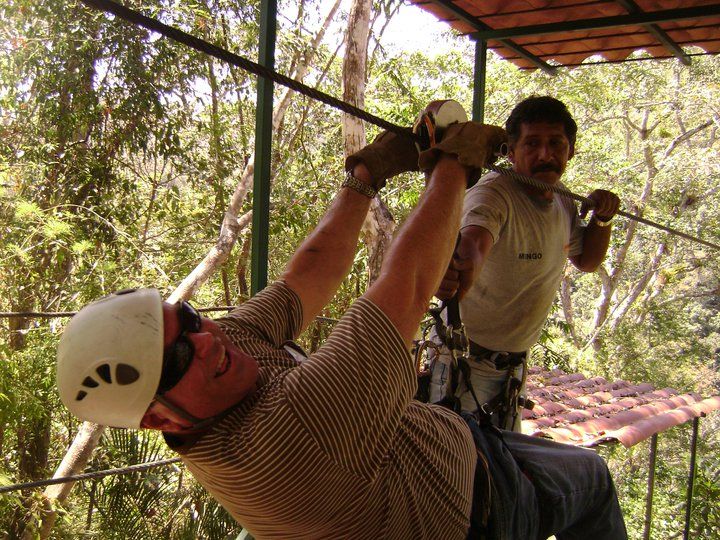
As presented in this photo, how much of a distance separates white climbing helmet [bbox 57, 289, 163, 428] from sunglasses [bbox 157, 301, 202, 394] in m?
0.03

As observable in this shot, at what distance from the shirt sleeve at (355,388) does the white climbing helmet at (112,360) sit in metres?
0.26

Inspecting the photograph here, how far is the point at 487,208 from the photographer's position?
197 cm

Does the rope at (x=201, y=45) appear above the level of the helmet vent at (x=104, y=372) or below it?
above

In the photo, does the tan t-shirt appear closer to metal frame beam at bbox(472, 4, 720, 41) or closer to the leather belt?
the leather belt

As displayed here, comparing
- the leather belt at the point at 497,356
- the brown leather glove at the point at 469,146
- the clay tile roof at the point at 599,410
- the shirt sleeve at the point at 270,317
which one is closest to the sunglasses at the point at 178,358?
the shirt sleeve at the point at 270,317

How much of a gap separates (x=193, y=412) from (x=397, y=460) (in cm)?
42

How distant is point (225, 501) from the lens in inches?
52.0

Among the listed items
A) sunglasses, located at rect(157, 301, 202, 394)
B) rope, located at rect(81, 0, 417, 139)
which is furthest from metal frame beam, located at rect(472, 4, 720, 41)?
sunglasses, located at rect(157, 301, 202, 394)

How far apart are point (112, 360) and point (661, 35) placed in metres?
3.83

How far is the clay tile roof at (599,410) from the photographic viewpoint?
341 cm

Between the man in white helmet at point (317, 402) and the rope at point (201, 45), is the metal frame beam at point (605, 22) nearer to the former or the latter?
the rope at point (201, 45)

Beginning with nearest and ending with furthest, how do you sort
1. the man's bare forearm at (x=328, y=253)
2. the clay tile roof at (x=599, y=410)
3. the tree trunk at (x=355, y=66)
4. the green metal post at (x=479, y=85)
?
the man's bare forearm at (x=328, y=253) < the clay tile roof at (x=599, y=410) < the green metal post at (x=479, y=85) < the tree trunk at (x=355, y=66)

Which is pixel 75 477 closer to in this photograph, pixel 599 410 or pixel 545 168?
pixel 545 168

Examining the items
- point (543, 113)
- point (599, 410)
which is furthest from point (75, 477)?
point (599, 410)
